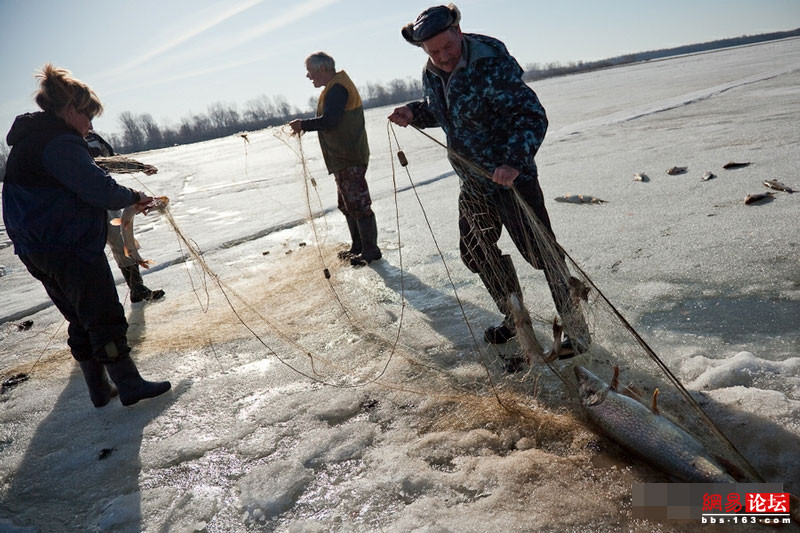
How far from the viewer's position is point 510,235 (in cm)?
251

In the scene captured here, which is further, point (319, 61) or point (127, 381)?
point (319, 61)

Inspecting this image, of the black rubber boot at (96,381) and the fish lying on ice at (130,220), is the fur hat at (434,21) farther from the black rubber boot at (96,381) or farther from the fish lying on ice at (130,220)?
the black rubber boot at (96,381)

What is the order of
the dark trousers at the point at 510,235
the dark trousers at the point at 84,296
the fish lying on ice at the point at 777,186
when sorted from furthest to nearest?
the fish lying on ice at the point at 777,186 → the dark trousers at the point at 84,296 → the dark trousers at the point at 510,235

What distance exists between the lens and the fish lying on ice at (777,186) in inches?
170

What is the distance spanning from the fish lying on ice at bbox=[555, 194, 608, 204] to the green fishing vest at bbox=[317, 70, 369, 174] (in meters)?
2.45

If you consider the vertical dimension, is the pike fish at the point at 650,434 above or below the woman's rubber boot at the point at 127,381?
below

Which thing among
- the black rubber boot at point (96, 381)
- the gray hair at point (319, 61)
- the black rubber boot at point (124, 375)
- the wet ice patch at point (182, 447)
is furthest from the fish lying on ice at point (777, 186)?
the black rubber boot at point (96, 381)

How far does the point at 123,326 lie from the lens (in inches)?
111

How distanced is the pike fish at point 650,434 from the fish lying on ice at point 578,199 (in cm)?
368

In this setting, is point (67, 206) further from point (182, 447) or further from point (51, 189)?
point (182, 447)

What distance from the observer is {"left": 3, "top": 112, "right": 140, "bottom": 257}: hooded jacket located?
2422 mm

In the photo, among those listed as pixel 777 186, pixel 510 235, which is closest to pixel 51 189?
pixel 510 235

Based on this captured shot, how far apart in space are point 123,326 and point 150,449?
0.78 meters

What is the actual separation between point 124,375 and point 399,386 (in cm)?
162
